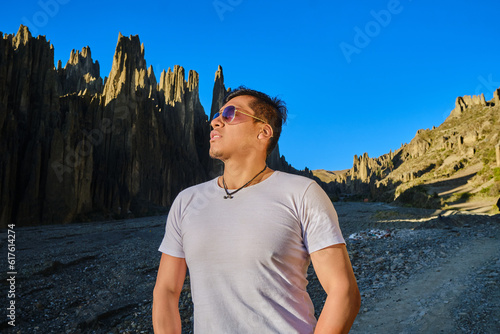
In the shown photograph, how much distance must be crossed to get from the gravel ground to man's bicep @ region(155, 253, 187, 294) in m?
4.63

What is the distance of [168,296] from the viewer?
77.7 inches

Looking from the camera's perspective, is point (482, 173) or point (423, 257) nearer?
point (423, 257)

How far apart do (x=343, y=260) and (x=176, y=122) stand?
7031 centimetres

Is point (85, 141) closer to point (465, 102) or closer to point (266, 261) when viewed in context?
point (266, 261)

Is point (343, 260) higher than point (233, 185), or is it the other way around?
point (233, 185)

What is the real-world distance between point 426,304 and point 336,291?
20.1 ft

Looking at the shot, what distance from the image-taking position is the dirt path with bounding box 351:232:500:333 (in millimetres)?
5388

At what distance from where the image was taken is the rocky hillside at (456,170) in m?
40.9

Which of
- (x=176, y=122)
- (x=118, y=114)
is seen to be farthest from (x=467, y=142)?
(x=118, y=114)

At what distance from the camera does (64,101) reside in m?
40.8

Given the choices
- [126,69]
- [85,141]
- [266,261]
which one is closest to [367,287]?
[266,261]

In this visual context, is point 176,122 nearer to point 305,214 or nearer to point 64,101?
point 64,101

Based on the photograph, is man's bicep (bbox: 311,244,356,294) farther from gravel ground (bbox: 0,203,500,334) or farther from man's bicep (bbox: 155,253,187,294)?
gravel ground (bbox: 0,203,500,334)

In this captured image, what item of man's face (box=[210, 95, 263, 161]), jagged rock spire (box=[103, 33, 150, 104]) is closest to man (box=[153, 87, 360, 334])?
man's face (box=[210, 95, 263, 161])
